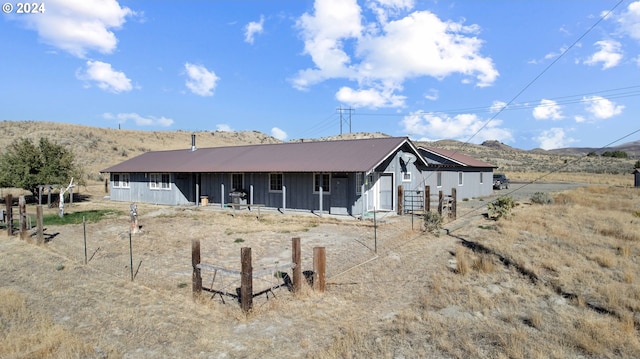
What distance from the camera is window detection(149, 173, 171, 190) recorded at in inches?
1084

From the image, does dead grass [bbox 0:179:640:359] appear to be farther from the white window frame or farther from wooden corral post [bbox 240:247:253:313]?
the white window frame

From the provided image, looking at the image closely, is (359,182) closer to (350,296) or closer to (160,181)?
(350,296)

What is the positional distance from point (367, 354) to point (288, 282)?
383 centimetres

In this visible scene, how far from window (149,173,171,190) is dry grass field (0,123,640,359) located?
11.7m

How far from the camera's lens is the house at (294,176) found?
65.4 feet

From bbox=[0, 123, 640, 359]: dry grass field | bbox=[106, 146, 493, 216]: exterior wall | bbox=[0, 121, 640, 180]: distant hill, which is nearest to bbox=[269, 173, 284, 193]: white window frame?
bbox=[106, 146, 493, 216]: exterior wall

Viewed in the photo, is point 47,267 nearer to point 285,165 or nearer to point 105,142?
point 285,165

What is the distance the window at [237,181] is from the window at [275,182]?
2285mm

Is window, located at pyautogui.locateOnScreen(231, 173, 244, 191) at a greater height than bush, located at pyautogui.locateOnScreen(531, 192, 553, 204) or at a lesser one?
greater

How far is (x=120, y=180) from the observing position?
1208 inches

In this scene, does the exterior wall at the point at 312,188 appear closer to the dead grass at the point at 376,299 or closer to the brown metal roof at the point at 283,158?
the brown metal roof at the point at 283,158

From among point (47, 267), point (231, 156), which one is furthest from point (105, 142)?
point (47, 267)

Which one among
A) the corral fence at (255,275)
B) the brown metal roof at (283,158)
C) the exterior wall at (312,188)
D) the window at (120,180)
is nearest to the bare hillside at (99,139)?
the window at (120,180)

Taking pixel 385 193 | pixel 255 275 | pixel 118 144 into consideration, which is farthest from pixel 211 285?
pixel 118 144
